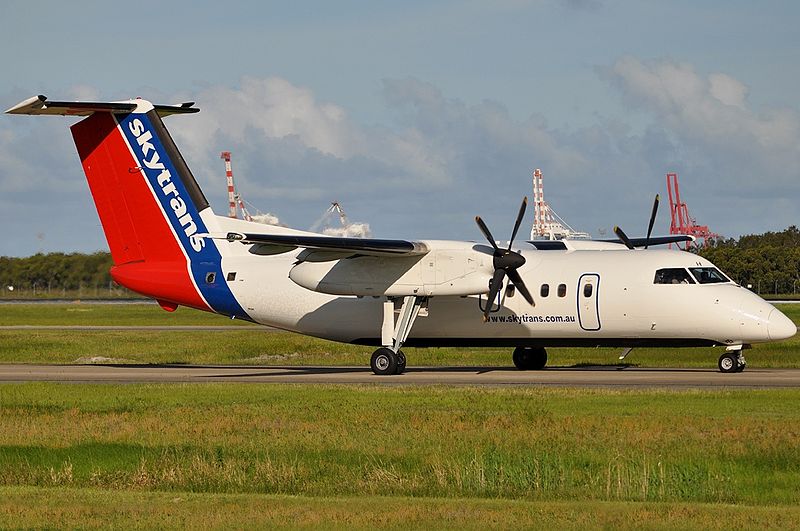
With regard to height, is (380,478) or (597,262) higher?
(597,262)

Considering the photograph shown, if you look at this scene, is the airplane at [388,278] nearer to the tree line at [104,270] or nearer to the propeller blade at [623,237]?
the propeller blade at [623,237]

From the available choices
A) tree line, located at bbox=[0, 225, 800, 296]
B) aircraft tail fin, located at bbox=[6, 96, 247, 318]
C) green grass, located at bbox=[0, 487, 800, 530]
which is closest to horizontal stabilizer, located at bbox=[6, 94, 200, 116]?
aircraft tail fin, located at bbox=[6, 96, 247, 318]

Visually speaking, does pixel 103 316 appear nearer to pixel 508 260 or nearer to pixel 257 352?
pixel 257 352

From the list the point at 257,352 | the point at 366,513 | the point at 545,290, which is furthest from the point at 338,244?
the point at 257,352

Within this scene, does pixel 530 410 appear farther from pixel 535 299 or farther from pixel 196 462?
pixel 535 299

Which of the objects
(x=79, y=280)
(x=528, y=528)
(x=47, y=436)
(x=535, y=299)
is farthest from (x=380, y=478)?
(x=79, y=280)

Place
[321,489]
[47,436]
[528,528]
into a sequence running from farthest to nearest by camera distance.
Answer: [47,436] < [321,489] < [528,528]

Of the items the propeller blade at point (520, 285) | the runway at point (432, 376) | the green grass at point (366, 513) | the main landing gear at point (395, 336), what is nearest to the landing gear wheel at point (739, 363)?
the runway at point (432, 376)

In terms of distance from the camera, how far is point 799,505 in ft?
48.3

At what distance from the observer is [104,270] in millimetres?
111125

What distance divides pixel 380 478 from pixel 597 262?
55.1 feet

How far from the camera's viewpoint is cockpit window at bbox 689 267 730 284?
101ft

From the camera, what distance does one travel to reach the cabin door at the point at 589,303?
31266mm

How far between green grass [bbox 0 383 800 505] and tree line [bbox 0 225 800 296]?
85.5m
